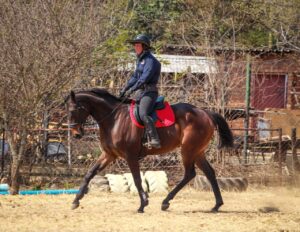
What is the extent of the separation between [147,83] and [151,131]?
0.81 meters

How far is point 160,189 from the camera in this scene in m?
14.4

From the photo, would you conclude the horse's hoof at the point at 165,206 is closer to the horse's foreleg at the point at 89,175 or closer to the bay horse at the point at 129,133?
the bay horse at the point at 129,133

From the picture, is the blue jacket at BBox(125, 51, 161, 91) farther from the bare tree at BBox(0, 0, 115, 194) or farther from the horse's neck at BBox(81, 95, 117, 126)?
the bare tree at BBox(0, 0, 115, 194)

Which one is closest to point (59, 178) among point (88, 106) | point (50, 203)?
point (50, 203)

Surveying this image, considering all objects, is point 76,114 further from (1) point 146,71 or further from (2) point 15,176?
(2) point 15,176

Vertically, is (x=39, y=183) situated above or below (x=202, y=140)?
below

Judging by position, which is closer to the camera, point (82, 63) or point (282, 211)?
point (282, 211)

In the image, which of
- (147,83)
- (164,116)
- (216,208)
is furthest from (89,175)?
(216,208)

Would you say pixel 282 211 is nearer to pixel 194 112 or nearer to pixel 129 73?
pixel 194 112

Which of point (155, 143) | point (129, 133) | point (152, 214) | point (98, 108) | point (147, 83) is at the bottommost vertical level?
point (152, 214)

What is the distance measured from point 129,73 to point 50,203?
192 inches

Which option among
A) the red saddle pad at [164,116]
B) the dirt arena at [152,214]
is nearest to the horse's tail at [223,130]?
the red saddle pad at [164,116]

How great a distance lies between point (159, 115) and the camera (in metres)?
12.0

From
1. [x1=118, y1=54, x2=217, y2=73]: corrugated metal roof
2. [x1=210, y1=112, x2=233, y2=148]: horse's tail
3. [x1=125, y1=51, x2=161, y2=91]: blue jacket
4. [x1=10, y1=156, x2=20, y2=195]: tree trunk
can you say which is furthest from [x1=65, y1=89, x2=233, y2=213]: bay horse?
[x1=118, y1=54, x2=217, y2=73]: corrugated metal roof
